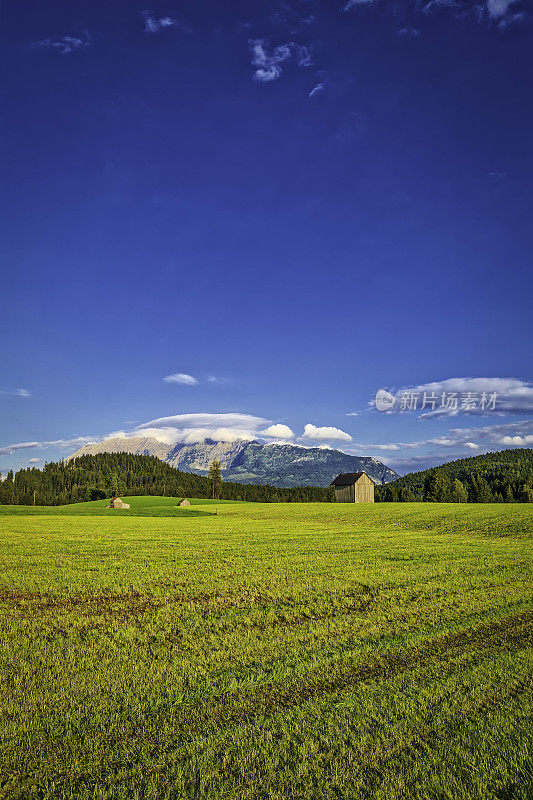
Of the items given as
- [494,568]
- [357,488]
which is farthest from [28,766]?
[357,488]

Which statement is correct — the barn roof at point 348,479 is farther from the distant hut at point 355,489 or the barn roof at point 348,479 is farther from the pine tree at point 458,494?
the pine tree at point 458,494

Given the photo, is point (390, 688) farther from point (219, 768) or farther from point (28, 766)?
point (28, 766)

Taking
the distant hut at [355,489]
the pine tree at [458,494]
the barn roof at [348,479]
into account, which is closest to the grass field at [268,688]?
the distant hut at [355,489]

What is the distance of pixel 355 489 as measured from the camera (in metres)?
119

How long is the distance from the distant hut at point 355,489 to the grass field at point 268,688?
104 m

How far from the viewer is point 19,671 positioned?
28.9 ft

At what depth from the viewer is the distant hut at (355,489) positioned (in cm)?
11944

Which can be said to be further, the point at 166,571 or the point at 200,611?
the point at 166,571

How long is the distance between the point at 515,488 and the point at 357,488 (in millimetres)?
68464

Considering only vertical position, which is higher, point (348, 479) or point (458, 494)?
point (348, 479)

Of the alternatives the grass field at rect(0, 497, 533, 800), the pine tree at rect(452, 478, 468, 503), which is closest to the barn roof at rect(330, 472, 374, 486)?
the pine tree at rect(452, 478, 468, 503)

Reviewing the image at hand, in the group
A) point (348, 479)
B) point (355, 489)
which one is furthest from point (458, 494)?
point (355, 489)

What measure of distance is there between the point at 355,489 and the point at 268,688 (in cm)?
11542

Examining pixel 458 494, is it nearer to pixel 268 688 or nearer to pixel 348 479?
pixel 348 479
